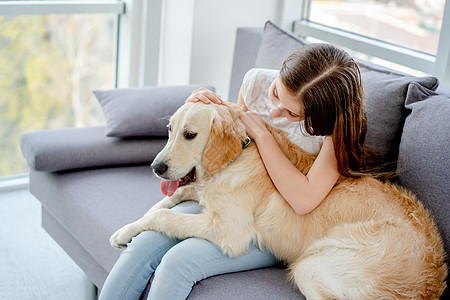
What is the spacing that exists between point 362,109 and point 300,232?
1.41 feet

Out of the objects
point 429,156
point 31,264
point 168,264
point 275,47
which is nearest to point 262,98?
point 275,47

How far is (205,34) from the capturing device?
3088mm

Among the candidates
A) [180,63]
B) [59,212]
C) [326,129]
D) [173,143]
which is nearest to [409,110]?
[326,129]

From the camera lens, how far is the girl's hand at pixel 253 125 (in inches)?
71.7

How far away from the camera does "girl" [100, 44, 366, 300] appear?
65.7 inches

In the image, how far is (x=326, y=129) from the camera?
1727 millimetres

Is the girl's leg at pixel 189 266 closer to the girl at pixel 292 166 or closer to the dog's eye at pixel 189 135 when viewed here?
the girl at pixel 292 166

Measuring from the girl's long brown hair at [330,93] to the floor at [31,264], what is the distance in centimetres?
128

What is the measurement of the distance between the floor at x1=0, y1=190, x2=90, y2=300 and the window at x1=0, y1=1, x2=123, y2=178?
50 centimetres

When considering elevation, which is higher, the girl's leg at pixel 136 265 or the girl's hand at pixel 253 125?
the girl's hand at pixel 253 125

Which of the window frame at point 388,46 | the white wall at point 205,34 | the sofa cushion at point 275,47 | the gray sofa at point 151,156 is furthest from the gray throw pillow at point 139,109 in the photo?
the window frame at point 388,46

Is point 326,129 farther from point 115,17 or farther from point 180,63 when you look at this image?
point 115,17

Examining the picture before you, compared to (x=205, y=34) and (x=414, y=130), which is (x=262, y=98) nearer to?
(x=414, y=130)

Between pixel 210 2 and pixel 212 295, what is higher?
pixel 210 2
